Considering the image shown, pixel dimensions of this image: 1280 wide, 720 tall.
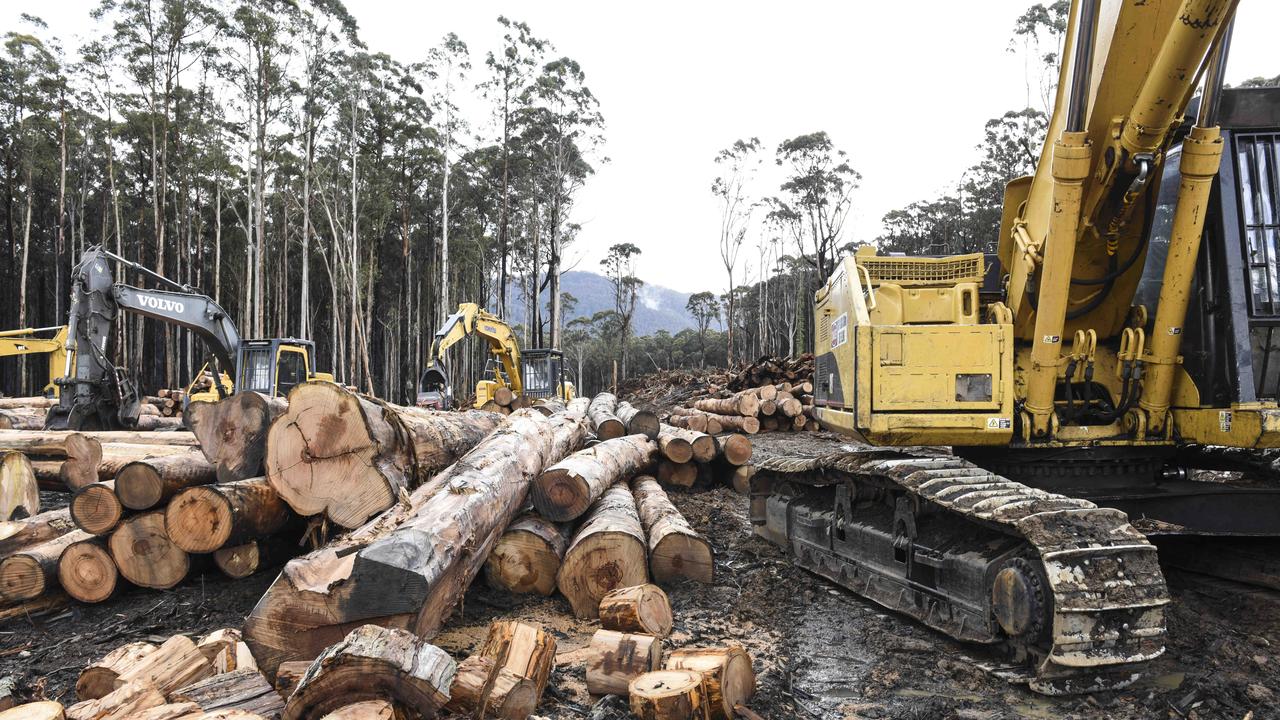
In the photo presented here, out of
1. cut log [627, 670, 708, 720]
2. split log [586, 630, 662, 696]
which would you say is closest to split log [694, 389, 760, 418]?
split log [586, 630, 662, 696]

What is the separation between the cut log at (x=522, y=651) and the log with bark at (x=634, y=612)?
1.83 feet

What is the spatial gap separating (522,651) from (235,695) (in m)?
1.04

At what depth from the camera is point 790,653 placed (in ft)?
13.1

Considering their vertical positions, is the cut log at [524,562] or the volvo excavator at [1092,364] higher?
the volvo excavator at [1092,364]

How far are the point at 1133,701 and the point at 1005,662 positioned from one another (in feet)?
1.89

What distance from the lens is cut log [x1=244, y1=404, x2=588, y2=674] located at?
3.09 meters

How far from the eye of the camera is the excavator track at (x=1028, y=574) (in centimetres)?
315

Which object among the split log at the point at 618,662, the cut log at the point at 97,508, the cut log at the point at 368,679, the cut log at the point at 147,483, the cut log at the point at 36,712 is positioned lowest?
the split log at the point at 618,662

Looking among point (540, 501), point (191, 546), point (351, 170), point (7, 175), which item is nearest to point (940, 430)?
point (540, 501)

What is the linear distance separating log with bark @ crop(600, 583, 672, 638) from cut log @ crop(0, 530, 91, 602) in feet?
11.5

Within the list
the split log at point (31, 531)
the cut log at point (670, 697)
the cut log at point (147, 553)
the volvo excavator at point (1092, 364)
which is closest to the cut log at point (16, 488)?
the split log at point (31, 531)

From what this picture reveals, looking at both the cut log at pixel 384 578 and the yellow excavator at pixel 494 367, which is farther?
the yellow excavator at pixel 494 367

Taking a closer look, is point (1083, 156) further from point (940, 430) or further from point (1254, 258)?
point (940, 430)

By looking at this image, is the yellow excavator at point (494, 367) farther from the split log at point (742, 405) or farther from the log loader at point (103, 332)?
the split log at point (742, 405)
